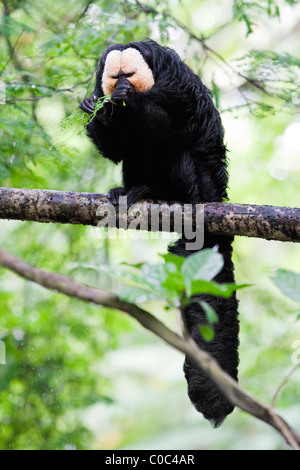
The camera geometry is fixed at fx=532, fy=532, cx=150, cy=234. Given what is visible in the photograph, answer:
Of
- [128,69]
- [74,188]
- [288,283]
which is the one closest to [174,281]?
[288,283]

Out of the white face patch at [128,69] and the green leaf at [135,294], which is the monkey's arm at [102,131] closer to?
the white face patch at [128,69]

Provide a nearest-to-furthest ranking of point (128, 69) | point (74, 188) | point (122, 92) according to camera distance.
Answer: point (122, 92) → point (128, 69) → point (74, 188)

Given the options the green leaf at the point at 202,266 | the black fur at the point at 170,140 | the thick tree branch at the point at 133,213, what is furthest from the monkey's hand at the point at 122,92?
the green leaf at the point at 202,266

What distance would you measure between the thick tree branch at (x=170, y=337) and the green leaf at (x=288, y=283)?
0.27 m

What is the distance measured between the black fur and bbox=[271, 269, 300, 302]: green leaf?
1.69 meters

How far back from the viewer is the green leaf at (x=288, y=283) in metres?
1.25

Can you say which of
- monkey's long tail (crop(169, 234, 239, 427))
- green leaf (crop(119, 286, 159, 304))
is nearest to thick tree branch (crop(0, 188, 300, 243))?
monkey's long tail (crop(169, 234, 239, 427))

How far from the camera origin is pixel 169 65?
3336 millimetres

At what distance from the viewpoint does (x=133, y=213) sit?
2.91m

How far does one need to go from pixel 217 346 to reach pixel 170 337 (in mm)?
1838

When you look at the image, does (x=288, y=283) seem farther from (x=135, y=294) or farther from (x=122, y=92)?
(x=122, y=92)

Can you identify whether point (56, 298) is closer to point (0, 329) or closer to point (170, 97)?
point (0, 329)

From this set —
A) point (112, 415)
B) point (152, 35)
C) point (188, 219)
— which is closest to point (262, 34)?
point (152, 35)
